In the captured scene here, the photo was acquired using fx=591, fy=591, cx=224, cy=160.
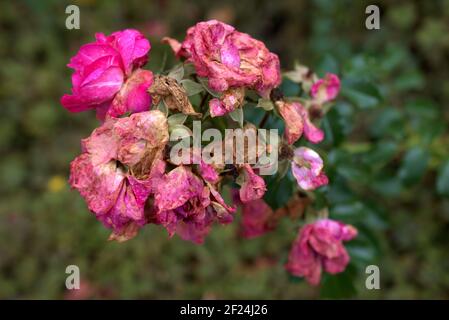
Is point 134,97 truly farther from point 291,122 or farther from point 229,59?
point 291,122

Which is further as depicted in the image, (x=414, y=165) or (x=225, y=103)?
(x=414, y=165)

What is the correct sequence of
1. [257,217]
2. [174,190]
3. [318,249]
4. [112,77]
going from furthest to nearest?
[257,217], [318,249], [112,77], [174,190]

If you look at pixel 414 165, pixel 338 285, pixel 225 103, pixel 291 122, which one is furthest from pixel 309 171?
pixel 414 165

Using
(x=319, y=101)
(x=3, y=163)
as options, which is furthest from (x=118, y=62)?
(x=3, y=163)

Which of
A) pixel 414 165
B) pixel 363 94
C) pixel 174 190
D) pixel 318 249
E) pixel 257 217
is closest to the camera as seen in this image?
pixel 174 190

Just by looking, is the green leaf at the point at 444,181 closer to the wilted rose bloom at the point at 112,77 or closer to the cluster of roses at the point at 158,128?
the cluster of roses at the point at 158,128

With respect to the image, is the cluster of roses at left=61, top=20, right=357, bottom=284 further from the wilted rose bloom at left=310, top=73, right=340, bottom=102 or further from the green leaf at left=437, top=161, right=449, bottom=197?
the green leaf at left=437, top=161, right=449, bottom=197

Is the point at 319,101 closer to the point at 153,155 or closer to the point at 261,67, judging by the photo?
the point at 261,67

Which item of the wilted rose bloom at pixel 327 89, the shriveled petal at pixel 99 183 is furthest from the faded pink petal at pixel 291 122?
the shriveled petal at pixel 99 183
